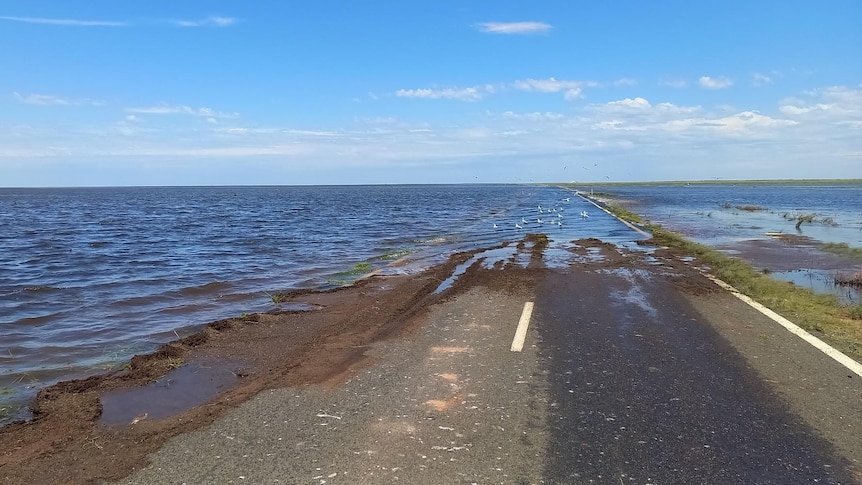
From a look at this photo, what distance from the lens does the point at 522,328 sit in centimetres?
827

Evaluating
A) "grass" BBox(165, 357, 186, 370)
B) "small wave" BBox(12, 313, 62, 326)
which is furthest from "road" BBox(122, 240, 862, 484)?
"small wave" BBox(12, 313, 62, 326)

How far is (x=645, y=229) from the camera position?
1065 inches

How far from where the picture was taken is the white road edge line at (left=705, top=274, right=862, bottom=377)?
6327mm

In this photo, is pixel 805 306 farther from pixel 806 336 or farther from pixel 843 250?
pixel 843 250

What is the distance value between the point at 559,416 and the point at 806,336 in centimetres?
462

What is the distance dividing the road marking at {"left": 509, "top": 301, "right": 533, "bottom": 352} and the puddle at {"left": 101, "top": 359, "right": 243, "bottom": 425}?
3484 mm

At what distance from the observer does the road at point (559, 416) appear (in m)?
4.05

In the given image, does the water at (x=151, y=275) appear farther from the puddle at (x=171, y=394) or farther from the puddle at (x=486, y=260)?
the puddle at (x=486, y=260)

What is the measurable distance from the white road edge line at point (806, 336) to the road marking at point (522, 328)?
3.57 metres

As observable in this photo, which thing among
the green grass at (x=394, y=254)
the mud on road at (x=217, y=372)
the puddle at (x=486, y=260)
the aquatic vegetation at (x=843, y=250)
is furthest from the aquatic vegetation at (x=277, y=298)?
the aquatic vegetation at (x=843, y=250)

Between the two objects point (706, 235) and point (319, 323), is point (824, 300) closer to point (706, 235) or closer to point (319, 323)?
point (319, 323)

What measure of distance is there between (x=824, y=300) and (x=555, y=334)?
568 cm

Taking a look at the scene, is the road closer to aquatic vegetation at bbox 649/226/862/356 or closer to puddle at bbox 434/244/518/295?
aquatic vegetation at bbox 649/226/862/356

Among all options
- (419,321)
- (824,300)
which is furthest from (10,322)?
(824,300)
